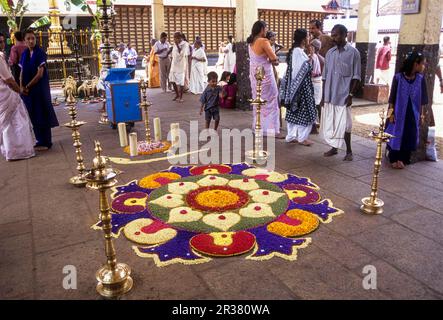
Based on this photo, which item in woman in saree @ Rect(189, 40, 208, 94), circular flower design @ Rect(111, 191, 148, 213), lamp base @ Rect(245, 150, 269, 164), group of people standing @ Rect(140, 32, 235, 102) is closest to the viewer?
circular flower design @ Rect(111, 191, 148, 213)

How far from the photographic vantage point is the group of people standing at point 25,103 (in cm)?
500

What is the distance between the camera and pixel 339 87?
4.80m

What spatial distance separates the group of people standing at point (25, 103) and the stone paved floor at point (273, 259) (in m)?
0.69

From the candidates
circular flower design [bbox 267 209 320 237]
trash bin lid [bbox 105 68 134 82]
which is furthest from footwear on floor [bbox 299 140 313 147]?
trash bin lid [bbox 105 68 134 82]

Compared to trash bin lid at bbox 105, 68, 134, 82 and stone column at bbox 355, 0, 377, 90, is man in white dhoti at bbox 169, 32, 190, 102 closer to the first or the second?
trash bin lid at bbox 105, 68, 134, 82

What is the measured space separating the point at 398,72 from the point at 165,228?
3.42 m

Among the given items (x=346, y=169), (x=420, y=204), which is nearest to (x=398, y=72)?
(x=346, y=169)

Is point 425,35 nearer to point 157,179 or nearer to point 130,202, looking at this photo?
point 157,179

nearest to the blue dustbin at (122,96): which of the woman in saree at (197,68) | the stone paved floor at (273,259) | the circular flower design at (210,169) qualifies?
the stone paved floor at (273,259)

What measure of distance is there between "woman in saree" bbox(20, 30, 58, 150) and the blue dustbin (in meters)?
1.00

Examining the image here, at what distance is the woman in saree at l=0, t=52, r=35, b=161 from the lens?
498 centimetres

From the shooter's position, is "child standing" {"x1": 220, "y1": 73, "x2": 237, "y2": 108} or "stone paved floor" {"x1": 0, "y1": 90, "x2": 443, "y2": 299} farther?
"child standing" {"x1": 220, "y1": 73, "x2": 237, "y2": 108}

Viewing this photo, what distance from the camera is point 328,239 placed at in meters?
2.97

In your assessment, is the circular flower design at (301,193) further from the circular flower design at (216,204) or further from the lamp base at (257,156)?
the lamp base at (257,156)
